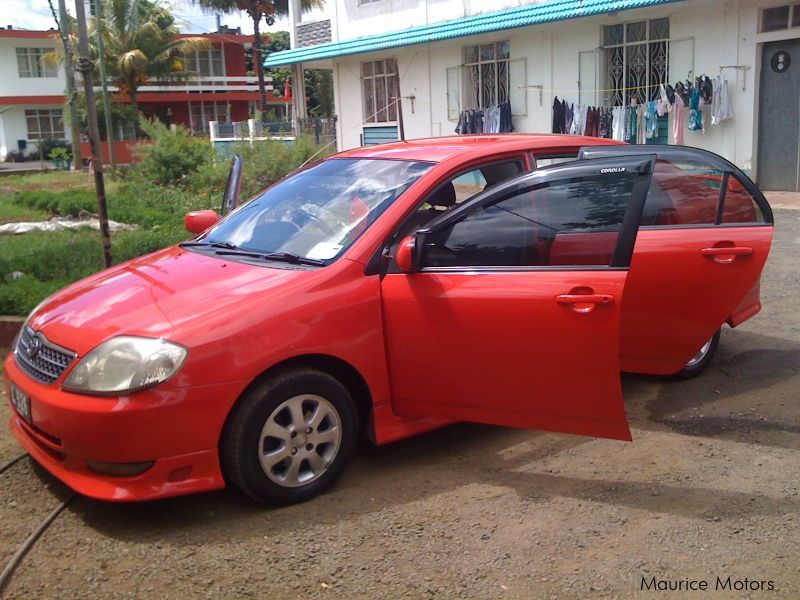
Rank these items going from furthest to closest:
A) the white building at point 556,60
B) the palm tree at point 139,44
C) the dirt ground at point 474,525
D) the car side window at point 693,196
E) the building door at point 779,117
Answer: the palm tree at point 139,44, the white building at point 556,60, the building door at point 779,117, the car side window at point 693,196, the dirt ground at point 474,525

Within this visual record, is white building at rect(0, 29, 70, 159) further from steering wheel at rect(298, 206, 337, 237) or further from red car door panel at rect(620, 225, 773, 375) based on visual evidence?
red car door panel at rect(620, 225, 773, 375)

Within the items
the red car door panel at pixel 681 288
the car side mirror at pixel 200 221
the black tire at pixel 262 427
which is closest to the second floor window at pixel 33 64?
the car side mirror at pixel 200 221

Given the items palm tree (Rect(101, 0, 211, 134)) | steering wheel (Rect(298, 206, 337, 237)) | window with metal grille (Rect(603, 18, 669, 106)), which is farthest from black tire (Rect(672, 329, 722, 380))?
palm tree (Rect(101, 0, 211, 134))

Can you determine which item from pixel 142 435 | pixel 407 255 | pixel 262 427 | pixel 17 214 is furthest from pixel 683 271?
pixel 17 214

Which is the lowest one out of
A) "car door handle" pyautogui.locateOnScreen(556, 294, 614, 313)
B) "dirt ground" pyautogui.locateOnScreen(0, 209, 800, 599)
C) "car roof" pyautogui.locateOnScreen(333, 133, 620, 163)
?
"dirt ground" pyautogui.locateOnScreen(0, 209, 800, 599)

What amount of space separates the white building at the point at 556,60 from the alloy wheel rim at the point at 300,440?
12124 mm

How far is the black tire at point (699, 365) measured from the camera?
5.58 m

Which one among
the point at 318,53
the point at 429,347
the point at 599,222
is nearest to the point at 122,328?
the point at 429,347

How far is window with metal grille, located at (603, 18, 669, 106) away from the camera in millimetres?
15281

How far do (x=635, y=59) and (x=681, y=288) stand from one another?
1210 cm

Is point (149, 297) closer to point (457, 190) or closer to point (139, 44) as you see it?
point (457, 190)

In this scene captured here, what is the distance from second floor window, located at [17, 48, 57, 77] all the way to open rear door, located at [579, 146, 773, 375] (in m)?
47.7

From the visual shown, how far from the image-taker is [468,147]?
474 centimetres

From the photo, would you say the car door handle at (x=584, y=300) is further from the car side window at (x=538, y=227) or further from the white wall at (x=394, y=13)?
the white wall at (x=394, y=13)
